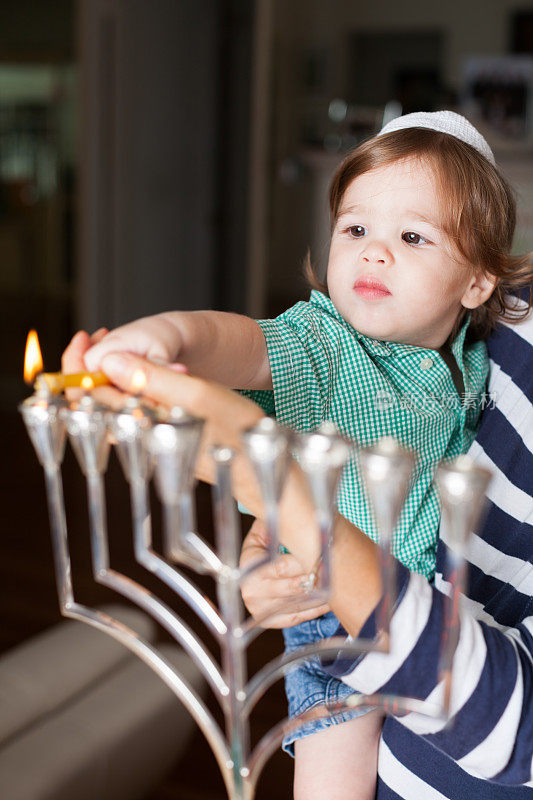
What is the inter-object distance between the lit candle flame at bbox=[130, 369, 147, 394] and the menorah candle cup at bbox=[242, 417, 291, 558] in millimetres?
99

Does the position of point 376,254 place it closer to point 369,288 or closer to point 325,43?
point 369,288

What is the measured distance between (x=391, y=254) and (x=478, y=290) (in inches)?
6.1

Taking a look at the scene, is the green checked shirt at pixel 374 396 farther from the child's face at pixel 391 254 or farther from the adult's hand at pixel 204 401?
the adult's hand at pixel 204 401

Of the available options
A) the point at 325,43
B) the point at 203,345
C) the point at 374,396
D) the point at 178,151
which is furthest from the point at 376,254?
the point at 325,43

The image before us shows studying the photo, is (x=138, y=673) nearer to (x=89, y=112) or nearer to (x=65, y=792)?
(x=65, y=792)

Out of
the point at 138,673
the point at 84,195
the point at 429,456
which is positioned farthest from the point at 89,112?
the point at 429,456

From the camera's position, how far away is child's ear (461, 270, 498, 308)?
928 mm

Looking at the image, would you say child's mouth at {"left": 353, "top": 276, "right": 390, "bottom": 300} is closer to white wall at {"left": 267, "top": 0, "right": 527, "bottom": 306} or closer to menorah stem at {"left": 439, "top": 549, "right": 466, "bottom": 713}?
menorah stem at {"left": 439, "top": 549, "right": 466, "bottom": 713}

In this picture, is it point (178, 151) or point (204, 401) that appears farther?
point (178, 151)

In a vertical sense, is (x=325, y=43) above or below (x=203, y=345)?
above

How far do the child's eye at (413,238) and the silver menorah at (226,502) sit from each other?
16.0 inches

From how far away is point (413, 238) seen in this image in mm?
858

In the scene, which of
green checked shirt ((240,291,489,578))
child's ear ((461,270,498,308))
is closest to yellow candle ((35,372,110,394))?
green checked shirt ((240,291,489,578))

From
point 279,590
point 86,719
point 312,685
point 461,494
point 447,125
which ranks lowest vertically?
point 86,719
